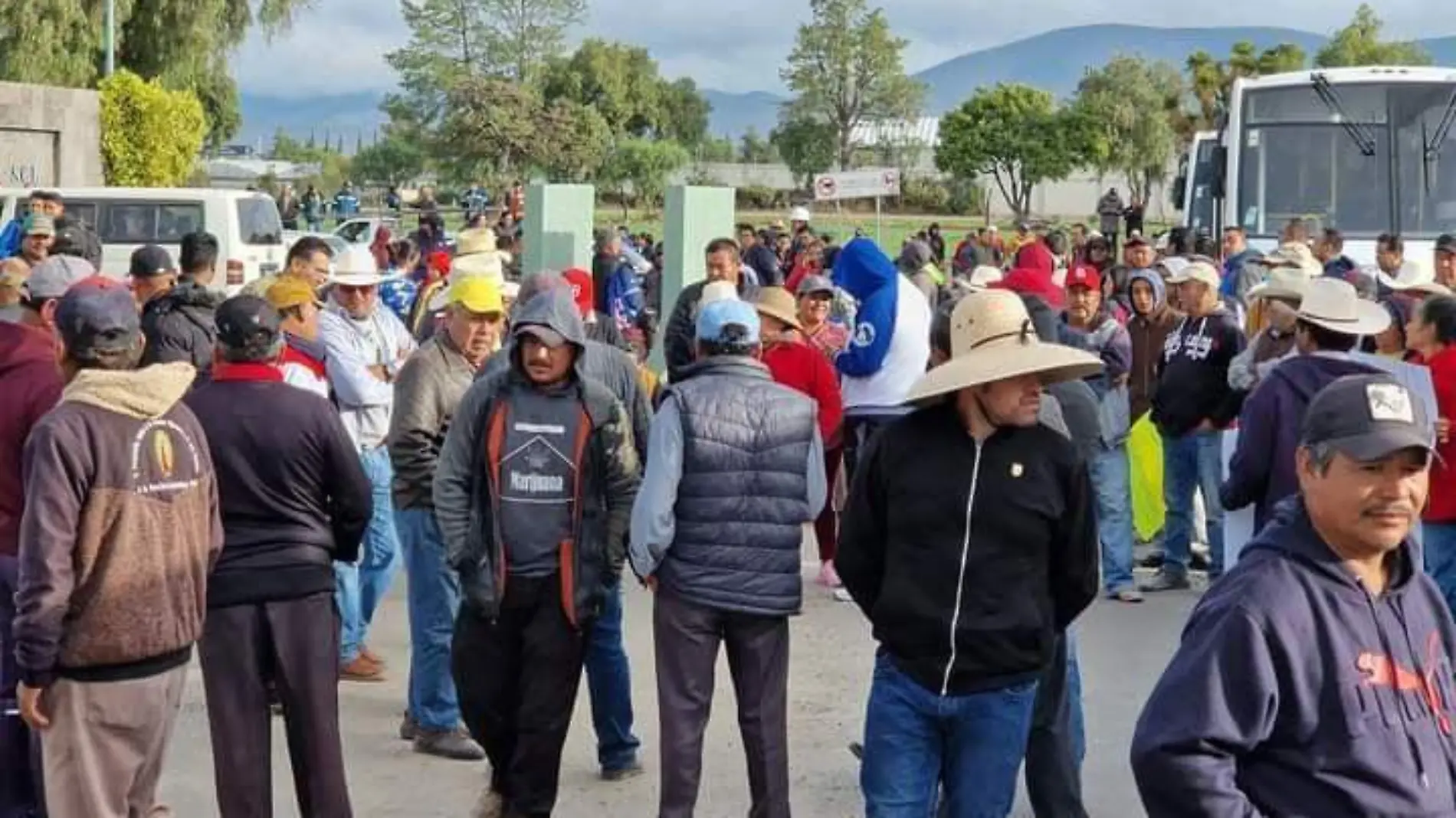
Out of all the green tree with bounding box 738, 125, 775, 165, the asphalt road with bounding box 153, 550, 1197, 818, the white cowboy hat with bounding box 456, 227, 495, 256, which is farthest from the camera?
the green tree with bounding box 738, 125, 775, 165

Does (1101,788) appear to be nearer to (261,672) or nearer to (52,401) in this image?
(261,672)

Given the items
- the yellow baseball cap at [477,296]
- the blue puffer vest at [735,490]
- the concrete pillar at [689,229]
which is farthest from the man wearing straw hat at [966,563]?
the concrete pillar at [689,229]

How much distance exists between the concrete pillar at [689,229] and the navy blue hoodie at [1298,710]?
12.7 m

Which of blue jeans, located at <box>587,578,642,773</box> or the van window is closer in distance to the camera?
blue jeans, located at <box>587,578,642,773</box>

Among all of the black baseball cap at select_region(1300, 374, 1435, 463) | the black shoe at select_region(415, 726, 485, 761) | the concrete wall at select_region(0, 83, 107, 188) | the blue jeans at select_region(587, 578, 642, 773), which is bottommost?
the black shoe at select_region(415, 726, 485, 761)

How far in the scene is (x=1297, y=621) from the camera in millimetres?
2777

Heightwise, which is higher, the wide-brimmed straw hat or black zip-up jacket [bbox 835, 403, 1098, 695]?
the wide-brimmed straw hat

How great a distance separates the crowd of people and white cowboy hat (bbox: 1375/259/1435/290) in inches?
81.9

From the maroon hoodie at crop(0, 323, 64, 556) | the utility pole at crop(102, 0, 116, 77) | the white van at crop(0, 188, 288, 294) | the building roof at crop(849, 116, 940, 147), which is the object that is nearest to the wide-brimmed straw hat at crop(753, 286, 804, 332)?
the maroon hoodie at crop(0, 323, 64, 556)

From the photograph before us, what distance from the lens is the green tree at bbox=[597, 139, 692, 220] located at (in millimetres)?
54312

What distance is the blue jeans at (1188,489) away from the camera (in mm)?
9367

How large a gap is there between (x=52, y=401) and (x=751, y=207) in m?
59.6

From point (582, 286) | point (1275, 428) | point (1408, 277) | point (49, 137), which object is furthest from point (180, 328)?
point (49, 137)

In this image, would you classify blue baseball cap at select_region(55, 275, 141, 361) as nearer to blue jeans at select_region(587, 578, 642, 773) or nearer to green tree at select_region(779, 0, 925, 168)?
blue jeans at select_region(587, 578, 642, 773)
